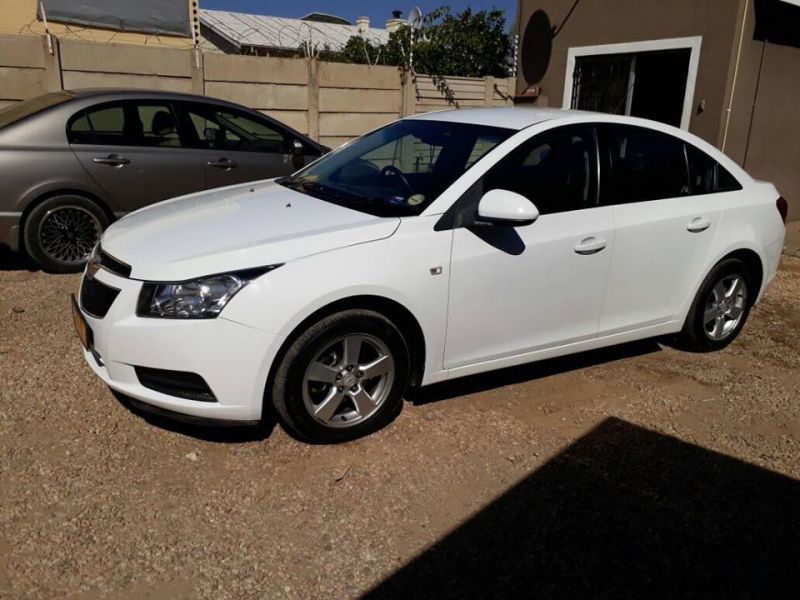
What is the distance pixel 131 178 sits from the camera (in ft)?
20.7

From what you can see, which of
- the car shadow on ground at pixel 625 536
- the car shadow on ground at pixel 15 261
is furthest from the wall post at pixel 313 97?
the car shadow on ground at pixel 625 536

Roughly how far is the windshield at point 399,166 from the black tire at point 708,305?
6.15 ft

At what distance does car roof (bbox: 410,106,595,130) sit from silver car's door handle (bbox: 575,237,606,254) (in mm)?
738

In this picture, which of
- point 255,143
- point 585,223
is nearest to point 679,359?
point 585,223

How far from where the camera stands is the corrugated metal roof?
24900mm

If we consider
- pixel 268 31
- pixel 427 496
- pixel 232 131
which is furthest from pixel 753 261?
pixel 268 31

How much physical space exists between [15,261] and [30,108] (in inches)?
56.4

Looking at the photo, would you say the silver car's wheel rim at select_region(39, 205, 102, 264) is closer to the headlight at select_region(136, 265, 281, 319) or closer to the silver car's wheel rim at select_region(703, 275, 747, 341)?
the headlight at select_region(136, 265, 281, 319)

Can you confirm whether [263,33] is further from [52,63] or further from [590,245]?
[590,245]

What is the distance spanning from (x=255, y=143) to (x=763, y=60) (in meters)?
6.58

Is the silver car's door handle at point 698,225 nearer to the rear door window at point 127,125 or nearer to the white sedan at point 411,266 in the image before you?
the white sedan at point 411,266

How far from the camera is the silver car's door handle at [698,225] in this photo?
4.54 m

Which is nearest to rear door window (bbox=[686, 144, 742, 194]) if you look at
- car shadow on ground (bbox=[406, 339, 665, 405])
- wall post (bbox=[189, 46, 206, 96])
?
car shadow on ground (bbox=[406, 339, 665, 405])

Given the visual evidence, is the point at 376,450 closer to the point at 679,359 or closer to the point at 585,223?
the point at 585,223
